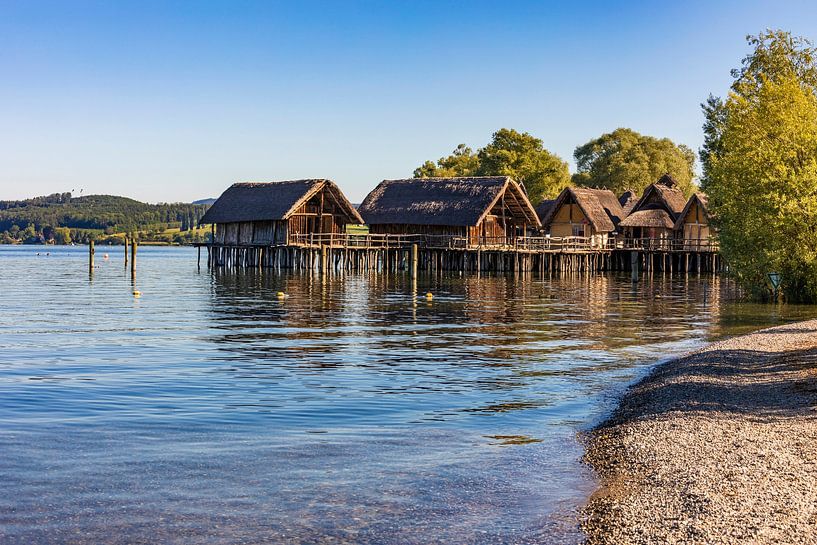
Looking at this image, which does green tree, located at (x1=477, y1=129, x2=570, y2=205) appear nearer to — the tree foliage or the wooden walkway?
the tree foliage

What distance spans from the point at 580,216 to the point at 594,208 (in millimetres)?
1232

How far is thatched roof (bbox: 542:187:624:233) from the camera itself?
2815 inches

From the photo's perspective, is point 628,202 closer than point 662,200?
No

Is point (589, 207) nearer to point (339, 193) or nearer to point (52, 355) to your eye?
point (339, 193)

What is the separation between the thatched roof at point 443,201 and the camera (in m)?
65.1

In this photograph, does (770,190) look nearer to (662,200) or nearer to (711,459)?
(711,459)

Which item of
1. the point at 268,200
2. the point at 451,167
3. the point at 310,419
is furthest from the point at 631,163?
the point at 310,419

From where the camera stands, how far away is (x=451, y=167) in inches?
4026

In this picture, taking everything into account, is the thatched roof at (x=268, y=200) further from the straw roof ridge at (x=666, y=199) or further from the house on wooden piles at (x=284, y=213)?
the straw roof ridge at (x=666, y=199)

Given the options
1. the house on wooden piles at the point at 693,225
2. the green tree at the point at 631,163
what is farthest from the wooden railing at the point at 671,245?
the green tree at the point at 631,163

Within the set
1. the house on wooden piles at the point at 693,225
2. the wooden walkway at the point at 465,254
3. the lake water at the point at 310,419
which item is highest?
the house on wooden piles at the point at 693,225

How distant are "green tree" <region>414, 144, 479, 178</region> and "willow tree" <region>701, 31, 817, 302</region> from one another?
61.4 m

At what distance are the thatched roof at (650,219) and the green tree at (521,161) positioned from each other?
54.5ft

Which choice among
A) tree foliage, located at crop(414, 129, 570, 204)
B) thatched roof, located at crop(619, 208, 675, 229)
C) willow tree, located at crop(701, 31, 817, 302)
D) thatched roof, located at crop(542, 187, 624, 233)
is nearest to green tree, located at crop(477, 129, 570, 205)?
tree foliage, located at crop(414, 129, 570, 204)
